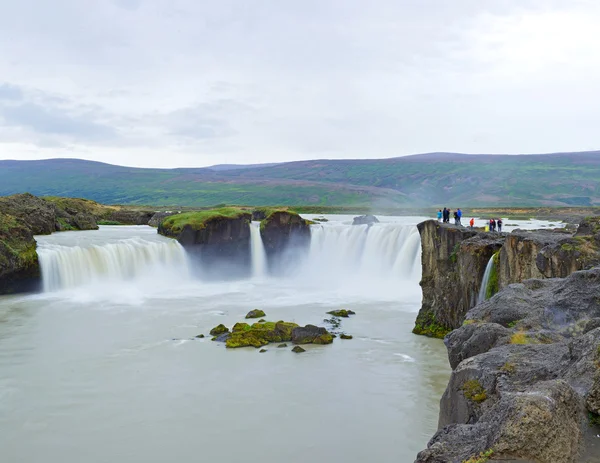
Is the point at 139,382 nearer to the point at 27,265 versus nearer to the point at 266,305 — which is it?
the point at 266,305

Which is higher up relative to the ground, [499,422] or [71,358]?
[499,422]

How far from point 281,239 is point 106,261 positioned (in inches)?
690

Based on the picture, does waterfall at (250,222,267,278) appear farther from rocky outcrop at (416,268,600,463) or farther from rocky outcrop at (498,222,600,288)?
rocky outcrop at (416,268,600,463)

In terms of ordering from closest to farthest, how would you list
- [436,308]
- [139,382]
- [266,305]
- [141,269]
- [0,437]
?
[0,437], [139,382], [436,308], [266,305], [141,269]

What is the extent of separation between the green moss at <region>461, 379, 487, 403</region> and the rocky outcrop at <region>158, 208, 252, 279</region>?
44371mm

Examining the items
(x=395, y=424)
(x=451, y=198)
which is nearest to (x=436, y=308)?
(x=395, y=424)

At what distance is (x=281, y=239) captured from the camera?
56625mm

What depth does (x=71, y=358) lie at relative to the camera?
24.2m

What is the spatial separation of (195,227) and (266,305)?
1755 centimetres

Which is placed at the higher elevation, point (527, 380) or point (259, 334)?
point (527, 380)

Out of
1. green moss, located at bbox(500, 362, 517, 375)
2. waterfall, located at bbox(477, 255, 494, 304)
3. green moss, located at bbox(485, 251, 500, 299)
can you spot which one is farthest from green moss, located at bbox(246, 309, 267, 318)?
green moss, located at bbox(500, 362, 517, 375)

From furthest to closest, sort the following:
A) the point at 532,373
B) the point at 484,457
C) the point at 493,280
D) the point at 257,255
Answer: the point at 257,255 < the point at 493,280 < the point at 532,373 < the point at 484,457

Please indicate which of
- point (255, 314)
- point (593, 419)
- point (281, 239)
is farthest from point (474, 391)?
point (281, 239)

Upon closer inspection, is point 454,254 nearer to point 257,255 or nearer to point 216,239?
point 216,239
